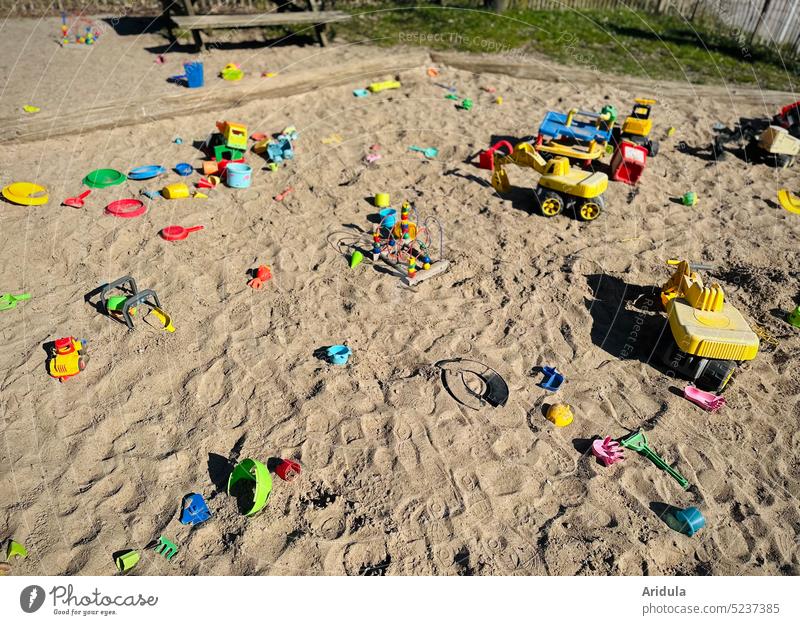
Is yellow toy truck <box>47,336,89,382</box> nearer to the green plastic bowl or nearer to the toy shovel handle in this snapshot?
the green plastic bowl

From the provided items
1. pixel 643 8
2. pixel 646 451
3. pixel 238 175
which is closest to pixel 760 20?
pixel 643 8

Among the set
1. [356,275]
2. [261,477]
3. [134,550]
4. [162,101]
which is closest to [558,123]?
[356,275]

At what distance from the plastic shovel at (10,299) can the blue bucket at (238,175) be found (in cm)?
228

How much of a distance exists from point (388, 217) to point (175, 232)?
6.59 ft

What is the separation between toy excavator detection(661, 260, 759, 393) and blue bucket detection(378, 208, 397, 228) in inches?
104

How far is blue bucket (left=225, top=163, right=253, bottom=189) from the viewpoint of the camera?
6.23 metres

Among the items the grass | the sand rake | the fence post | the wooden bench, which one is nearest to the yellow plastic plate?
the wooden bench

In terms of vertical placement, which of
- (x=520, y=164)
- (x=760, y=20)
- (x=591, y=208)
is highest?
(x=760, y=20)

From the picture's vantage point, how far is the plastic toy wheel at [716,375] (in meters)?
4.29

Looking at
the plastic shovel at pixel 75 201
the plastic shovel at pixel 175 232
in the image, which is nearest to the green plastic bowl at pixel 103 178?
the plastic shovel at pixel 75 201

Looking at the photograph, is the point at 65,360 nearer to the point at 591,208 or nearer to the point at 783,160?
the point at 591,208
